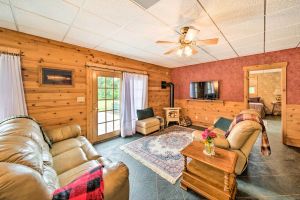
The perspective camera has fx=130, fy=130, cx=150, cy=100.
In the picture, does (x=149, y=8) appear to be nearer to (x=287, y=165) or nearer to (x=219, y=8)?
(x=219, y=8)

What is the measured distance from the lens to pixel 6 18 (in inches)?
75.6

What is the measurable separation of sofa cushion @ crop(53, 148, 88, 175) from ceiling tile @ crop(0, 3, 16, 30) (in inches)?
81.8

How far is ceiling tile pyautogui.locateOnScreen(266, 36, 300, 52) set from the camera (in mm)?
2693

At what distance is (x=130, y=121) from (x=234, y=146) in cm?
281

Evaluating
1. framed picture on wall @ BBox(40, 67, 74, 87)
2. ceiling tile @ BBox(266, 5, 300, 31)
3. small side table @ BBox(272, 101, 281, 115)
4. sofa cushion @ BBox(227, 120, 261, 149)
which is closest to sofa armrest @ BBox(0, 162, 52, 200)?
sofa cushion @ BBox(227, 120, 261, 149)

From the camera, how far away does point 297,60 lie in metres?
3.17

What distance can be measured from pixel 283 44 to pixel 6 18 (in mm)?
5295

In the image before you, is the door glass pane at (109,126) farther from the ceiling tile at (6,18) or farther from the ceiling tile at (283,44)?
the ceiling tile at (283,44)

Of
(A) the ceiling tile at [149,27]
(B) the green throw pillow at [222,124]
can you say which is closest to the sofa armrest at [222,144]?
(B) the green throw pillow at [222,124]

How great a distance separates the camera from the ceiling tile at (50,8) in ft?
5.23

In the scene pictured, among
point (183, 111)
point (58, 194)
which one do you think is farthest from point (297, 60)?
point (58, 194)

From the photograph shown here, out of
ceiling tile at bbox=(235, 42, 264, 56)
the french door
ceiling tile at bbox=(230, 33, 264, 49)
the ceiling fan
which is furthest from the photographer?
the french door

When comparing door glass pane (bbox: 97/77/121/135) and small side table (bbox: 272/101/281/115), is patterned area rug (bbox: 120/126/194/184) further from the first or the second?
small side table (bbox: 272/101/281/115)

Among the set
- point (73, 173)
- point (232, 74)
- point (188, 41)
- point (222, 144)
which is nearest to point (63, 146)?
point (73, 173)
